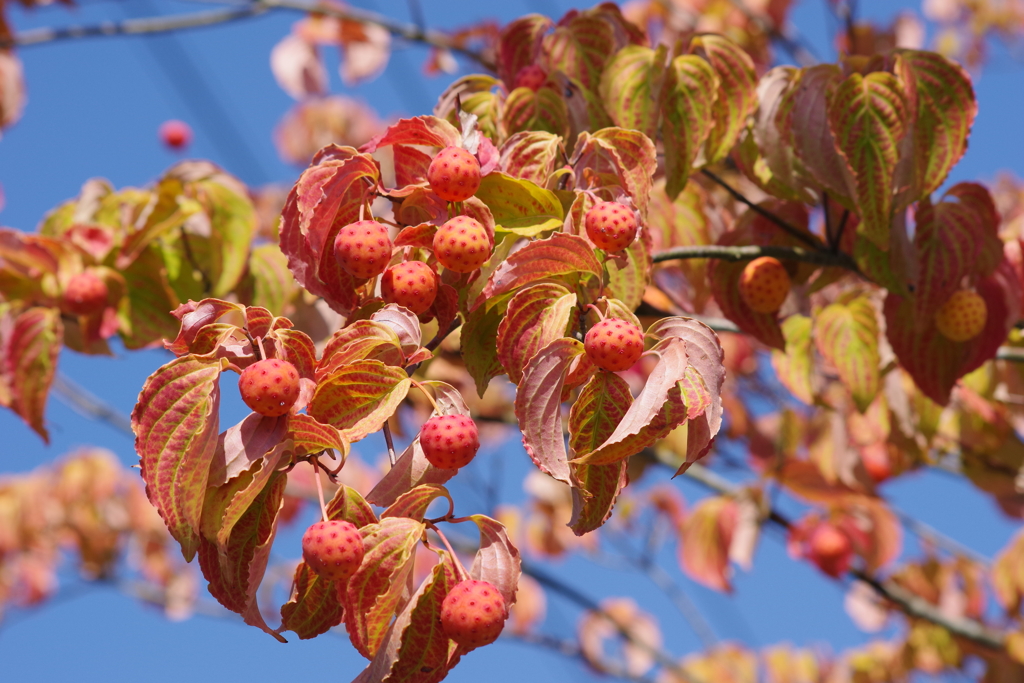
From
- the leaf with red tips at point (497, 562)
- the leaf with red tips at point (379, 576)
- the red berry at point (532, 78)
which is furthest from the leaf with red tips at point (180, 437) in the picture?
the red berry at point (532, 78)

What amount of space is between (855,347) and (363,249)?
4.16ft

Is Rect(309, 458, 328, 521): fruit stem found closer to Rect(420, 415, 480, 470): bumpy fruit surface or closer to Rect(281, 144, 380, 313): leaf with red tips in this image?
Rect(420, 415, 480, 470): bumpy fruit surface

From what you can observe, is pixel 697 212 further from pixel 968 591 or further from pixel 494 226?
pixel 968 591

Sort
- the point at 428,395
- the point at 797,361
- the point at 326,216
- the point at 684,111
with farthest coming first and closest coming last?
the point at 797,361 → the point at 684,111 → the point at 326,216 → the point at 428,395

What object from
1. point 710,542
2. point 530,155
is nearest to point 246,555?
point 530,155

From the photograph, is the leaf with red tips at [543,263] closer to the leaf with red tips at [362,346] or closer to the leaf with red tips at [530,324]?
the leaf with red tips at [530,324]

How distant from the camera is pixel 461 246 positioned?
1040 millimetres

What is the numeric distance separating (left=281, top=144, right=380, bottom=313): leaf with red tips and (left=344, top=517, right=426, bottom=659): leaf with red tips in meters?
0.33

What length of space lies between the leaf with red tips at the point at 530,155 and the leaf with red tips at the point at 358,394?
1.24ft

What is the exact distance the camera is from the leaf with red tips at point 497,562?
3.26 feet

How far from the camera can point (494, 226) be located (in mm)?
1120

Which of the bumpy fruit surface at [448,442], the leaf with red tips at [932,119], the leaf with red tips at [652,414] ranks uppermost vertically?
the bumpy fruit surface at [448,442]

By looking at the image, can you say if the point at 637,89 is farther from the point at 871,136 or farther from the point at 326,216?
the point at 326,216

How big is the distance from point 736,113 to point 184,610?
558cm
